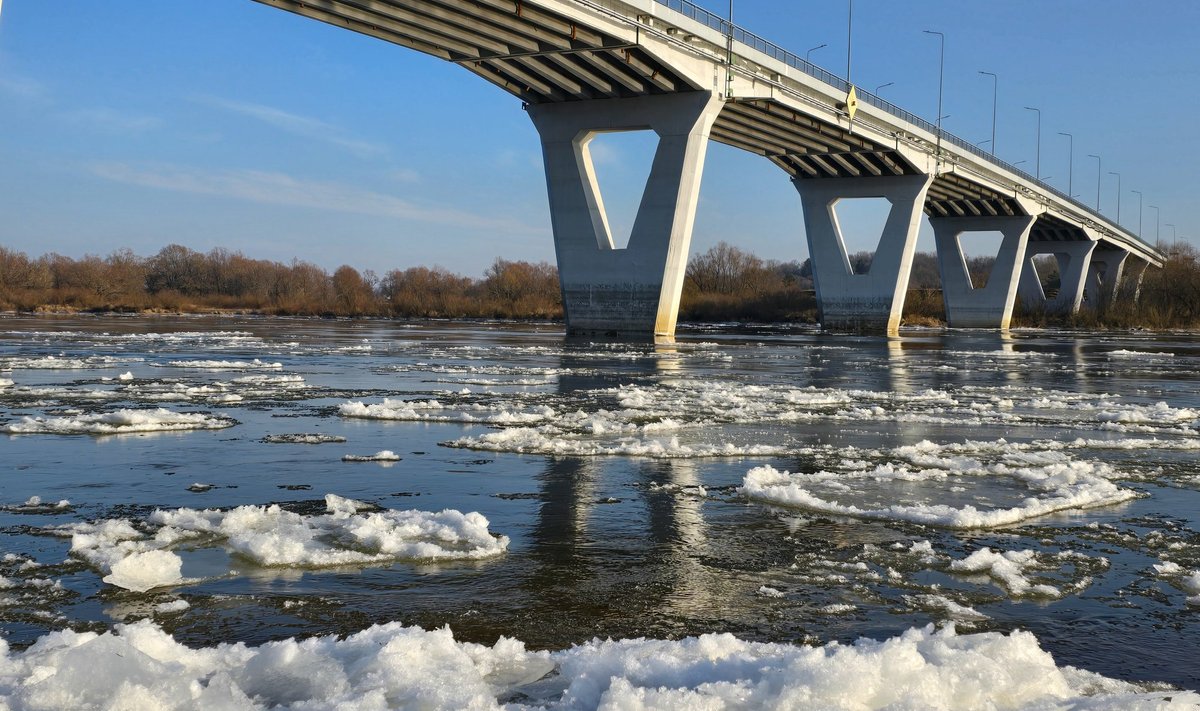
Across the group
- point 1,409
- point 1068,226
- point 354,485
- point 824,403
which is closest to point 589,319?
point 824,403

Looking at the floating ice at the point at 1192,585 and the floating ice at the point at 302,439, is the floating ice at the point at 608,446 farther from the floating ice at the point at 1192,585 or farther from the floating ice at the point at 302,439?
the floating ice at the point at 1192,585

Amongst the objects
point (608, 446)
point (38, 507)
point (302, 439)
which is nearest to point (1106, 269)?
point (608, 446)

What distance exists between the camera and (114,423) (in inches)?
463

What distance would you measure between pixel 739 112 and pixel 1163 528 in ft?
152

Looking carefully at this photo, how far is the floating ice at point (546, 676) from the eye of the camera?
354cm

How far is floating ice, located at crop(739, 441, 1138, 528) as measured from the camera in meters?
7.23

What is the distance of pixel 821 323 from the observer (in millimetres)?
70500

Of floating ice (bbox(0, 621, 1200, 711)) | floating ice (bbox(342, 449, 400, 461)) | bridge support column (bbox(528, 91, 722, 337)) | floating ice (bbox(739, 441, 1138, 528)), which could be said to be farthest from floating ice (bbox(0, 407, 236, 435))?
bridge support column (bbox(528, 91, 722, 337))

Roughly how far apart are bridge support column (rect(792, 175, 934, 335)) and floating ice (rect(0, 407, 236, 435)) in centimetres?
5712

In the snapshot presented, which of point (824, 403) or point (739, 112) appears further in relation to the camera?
point (739, 112)

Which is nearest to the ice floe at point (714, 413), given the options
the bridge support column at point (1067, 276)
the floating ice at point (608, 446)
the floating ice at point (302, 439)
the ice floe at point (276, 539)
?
the floating ice at point (608, 446)

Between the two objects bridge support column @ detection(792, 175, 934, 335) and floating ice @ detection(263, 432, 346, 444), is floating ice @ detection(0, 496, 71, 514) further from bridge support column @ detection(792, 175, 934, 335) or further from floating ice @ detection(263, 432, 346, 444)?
bridge support column @ detection(792, 175, 934, 335)

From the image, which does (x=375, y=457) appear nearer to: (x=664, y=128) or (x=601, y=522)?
(x=601, y=522)

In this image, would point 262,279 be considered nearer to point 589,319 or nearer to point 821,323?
point 821,323
